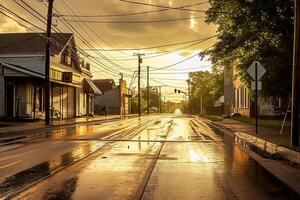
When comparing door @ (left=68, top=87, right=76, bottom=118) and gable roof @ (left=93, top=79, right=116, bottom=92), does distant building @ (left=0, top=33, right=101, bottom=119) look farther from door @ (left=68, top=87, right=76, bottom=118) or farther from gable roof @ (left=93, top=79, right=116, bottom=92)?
gable roof @ (left=93, top=79, right=116, bottom=92)

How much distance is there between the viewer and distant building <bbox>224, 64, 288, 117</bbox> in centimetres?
4864

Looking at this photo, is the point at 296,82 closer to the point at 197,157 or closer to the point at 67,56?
the point at 197,157

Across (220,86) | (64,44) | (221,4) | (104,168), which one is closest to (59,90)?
(64,44)

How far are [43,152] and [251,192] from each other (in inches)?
361

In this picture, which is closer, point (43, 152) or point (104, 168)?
point (104, 168)

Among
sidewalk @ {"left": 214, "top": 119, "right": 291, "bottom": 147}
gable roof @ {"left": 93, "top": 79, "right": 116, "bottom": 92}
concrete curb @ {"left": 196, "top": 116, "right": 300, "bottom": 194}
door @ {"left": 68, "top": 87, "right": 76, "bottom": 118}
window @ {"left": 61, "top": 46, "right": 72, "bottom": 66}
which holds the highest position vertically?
Result: window @ {"left": 61, "top": 46, "right": 72, "bottom": 66}

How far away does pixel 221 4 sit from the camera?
98.6 feet

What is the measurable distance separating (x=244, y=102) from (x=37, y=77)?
25.1m

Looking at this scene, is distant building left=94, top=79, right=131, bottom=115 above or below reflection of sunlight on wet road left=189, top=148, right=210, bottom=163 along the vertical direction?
above

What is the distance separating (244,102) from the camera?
2228 inches

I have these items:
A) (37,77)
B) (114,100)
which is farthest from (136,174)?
(114,100)

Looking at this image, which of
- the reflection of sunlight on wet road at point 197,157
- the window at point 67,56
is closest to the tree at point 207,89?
the window at point 67,56

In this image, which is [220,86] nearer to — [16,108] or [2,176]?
[16,108]

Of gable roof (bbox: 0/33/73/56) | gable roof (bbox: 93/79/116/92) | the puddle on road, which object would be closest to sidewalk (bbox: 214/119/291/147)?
the puddle on road
